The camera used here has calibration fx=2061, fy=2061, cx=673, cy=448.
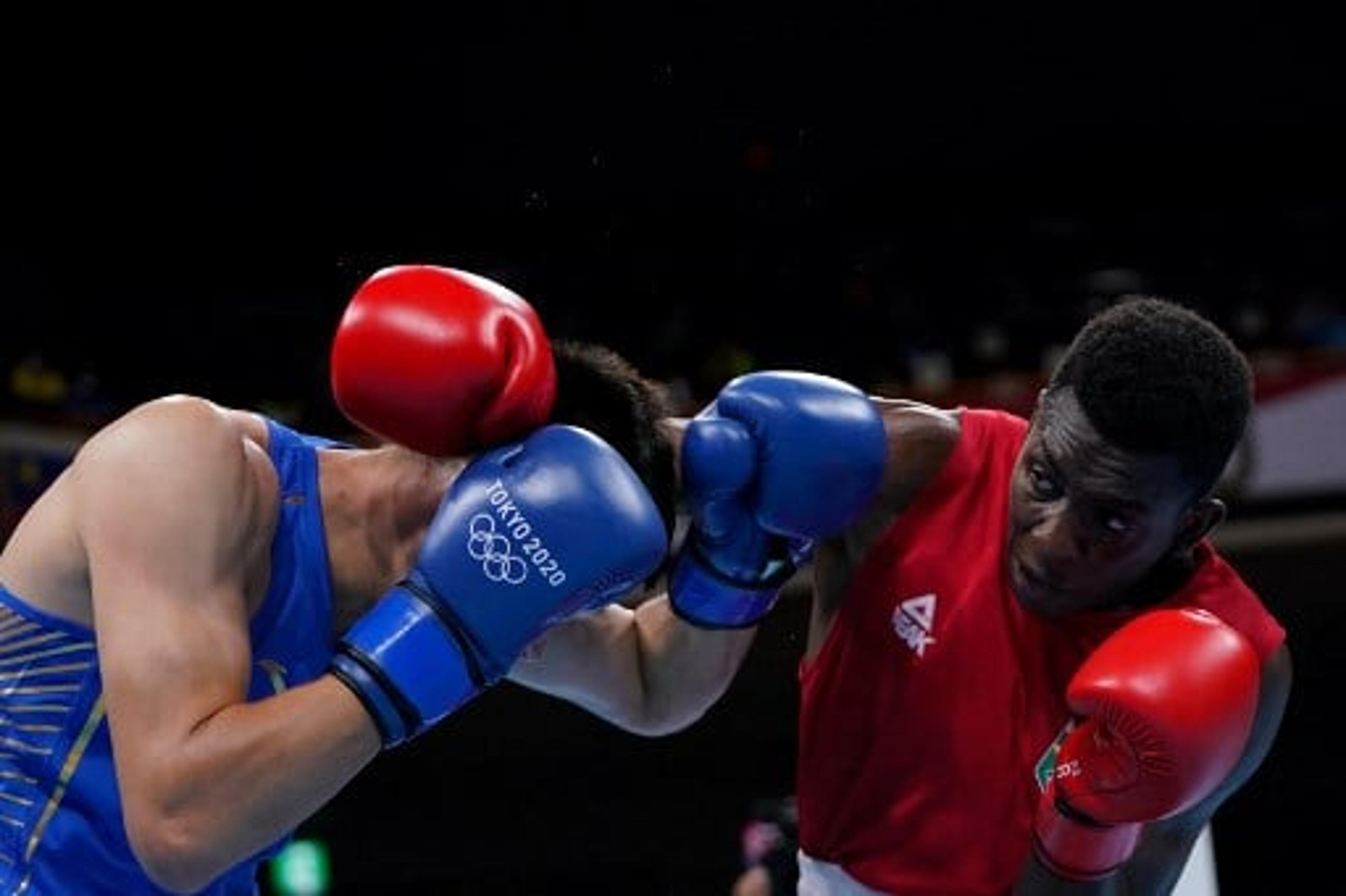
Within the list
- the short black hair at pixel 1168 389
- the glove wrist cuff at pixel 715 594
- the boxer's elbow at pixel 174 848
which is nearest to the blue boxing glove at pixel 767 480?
the glove wrist cuff at pixel 715 594

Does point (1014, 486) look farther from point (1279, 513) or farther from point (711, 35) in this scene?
point (711, 35)

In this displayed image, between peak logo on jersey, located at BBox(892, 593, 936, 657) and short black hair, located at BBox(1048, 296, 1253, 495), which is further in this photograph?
peak logo on jersey, located at BBox(892, 593, 936, 657)

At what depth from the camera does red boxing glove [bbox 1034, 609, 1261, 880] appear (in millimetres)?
2080

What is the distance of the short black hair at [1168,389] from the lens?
6.95 feet

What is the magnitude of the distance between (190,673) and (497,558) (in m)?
0.30

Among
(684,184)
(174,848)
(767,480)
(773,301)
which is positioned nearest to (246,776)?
(174,848)

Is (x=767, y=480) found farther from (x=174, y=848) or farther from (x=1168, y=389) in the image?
(x=174, y=848)

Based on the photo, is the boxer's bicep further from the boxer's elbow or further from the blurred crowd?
the blurred crowd

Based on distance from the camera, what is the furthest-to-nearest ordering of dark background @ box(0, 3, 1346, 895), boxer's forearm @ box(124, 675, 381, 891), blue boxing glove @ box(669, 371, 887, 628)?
1. dark background @ box(0, 3, 1346, 895)
2. blue boxing glove @ box(669, 371, 887, 628)
3. boxer's forearm @ box(124, 675, 381, 891)

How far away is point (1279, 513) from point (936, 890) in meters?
5.38

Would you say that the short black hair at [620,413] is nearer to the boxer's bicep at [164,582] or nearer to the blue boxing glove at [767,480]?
the blue boxing glove at [767,480]

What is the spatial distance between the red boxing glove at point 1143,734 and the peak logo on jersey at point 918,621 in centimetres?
21

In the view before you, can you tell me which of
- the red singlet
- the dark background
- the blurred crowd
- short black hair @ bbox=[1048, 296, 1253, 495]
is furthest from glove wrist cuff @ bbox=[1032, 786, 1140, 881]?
the blurred crowd

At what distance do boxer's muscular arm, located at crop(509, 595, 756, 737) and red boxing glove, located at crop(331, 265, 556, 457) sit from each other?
550mm
